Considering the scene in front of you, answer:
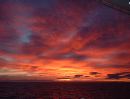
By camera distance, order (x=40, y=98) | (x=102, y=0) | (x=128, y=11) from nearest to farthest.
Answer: (x=102, y=0), (x=128, y=11), (x=40, y=98)

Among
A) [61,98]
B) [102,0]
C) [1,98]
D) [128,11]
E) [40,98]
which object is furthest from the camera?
Result: [61,98]

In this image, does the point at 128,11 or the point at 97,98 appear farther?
the point at 97,98

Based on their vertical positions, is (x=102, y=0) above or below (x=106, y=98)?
above

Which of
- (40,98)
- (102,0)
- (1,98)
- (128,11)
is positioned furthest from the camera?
(40,98)

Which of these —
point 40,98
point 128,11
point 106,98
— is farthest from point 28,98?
point 128,11

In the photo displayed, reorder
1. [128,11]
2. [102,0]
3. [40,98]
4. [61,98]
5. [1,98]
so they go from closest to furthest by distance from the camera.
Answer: [102,0]
[128,11]
[1,98]
[40,98]
[61,98]

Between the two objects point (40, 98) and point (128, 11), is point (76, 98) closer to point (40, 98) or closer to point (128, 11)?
point (40, 98)

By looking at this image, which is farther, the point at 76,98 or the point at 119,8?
the point at 76,98

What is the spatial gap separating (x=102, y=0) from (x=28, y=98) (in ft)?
86.8

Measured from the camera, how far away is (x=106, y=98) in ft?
103

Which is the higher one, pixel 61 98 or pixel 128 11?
pixel 128 11

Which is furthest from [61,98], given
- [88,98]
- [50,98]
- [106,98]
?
[106,98]

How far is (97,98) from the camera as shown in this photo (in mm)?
31203

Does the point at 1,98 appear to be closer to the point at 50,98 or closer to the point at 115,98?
the point at 50,98
